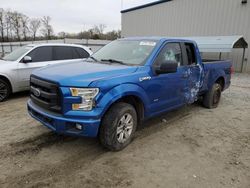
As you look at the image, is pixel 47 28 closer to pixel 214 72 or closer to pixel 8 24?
pixel 8 24

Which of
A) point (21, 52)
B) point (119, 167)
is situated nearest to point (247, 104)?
point (119, 167)

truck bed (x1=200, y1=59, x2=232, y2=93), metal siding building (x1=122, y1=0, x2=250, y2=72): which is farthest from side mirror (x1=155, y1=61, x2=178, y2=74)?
metal siding building (x1=122, y1=0, x2=250, y2=72)

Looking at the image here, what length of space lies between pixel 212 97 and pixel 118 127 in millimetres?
3774

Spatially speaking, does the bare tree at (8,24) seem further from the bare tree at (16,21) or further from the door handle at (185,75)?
the door handle at (185,75)

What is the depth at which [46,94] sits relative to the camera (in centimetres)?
320

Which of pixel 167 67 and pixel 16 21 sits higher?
pixel 16 21

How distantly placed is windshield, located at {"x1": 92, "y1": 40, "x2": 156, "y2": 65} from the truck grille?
53.4 inches

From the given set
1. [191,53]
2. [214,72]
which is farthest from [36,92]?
[214,72]

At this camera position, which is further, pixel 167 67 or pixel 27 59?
pixel 27 59

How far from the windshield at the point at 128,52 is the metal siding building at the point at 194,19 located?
46.6 feet

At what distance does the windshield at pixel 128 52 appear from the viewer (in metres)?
3.97

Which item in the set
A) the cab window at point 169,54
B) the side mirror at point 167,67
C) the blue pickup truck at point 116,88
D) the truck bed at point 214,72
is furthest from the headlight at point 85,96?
the truck bed at point 214,72

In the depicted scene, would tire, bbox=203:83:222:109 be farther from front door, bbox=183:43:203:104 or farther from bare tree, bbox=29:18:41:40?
bare tree, bbox=29:18:41:40

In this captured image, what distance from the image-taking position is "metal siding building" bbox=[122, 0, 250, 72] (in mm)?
15703
